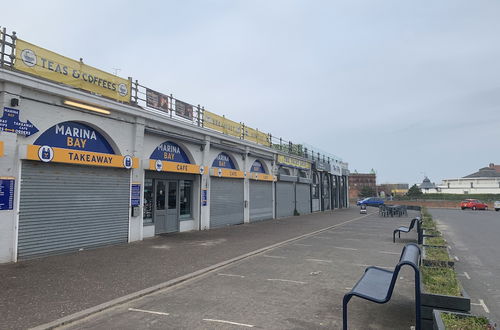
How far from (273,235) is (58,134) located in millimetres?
9402

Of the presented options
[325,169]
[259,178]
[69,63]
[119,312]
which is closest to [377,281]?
[119,312]

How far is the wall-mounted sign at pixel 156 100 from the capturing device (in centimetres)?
1362

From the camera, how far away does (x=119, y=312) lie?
17.5ft

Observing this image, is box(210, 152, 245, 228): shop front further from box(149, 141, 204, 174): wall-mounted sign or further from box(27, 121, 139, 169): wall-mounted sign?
box(27, 121, 139, 169): wall-mounted sign

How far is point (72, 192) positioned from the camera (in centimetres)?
1045

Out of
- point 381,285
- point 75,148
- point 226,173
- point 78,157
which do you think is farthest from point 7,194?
point 226,173

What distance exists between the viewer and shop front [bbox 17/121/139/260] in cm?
923

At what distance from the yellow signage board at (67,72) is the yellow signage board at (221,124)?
531cm

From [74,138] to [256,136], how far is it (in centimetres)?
1384

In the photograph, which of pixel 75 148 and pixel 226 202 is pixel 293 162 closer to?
pixel 226 202

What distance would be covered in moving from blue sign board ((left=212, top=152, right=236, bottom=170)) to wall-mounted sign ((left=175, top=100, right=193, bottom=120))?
332 centimetres

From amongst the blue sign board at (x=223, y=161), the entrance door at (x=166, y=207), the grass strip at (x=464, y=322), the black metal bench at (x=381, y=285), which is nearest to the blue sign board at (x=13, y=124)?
the entrance door at (x=166, y=207)

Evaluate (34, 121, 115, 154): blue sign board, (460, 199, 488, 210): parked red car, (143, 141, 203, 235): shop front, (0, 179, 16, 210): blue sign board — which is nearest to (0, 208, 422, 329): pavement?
(0, 179, 16, 210): blue sign board

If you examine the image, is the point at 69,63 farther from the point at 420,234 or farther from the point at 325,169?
the point at 325,169
